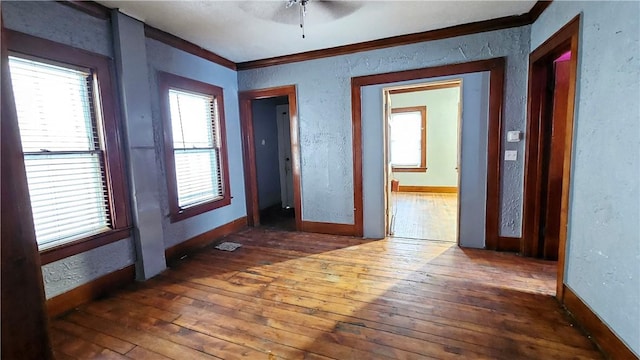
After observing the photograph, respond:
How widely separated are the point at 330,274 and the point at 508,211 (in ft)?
6.77

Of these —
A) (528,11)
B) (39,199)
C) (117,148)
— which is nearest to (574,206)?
(528,11)

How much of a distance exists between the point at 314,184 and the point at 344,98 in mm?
1209

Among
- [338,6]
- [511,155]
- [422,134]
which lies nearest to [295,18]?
[338,6]

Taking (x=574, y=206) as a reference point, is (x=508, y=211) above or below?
below

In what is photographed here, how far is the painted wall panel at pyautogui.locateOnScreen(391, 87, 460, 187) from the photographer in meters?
6.55

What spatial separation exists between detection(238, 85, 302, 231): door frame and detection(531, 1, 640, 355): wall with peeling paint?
2886 millimetres

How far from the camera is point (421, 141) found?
22.5 ft

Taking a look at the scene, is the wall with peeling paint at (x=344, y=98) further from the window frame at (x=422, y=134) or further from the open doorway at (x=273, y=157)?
the window frame at (x=422, y=134)

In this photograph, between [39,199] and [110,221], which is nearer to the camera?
[39,199]

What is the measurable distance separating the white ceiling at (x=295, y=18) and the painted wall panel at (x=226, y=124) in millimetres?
246

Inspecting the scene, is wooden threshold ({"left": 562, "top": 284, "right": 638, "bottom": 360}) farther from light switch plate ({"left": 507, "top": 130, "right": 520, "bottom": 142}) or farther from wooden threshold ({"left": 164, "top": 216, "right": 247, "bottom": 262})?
wooden threshold ({"left": 164, "top": 216, "right": 247, "bottom": 262})

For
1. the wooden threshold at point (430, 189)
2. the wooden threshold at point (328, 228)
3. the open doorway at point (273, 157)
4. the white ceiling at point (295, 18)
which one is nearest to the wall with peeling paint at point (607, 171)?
the white ceiling at point (295, 18)

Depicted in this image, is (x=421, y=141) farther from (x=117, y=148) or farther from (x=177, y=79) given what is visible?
(x=117, y=148)

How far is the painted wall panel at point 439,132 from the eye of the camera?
6.55m
